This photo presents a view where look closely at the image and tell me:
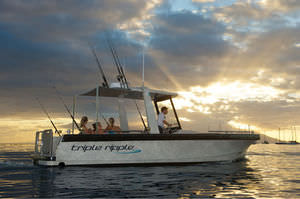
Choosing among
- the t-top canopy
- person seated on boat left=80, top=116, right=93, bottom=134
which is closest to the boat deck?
person seated on boat left=80, top=116, right=93, bottom=134

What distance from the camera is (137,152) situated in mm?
10258

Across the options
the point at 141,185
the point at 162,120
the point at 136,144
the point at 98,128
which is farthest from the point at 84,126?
the point at 141,185

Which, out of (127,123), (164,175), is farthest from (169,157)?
(127,123)

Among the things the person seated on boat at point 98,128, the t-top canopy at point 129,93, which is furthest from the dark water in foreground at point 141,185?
the t-top canopy at point 129,93

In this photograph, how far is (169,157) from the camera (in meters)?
10.6

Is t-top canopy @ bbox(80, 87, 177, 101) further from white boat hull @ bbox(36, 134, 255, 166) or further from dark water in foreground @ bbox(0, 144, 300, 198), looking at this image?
dark water in foreground @ bbox(0, 144, 300, 198)

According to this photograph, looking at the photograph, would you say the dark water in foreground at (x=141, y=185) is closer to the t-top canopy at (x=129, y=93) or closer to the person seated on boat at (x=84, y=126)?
the person seated on boat at (x=84, y=126)

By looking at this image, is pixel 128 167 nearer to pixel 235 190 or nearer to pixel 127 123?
pixel 127 123

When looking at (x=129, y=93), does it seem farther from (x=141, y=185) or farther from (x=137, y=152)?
(x=141, y=185)

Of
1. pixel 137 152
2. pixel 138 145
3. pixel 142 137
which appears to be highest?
pixel 142 137

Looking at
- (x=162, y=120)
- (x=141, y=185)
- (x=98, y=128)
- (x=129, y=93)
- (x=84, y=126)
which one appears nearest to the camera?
(x=141, y=185)

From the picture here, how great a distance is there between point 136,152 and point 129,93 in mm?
2625

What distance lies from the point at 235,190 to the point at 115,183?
289cm

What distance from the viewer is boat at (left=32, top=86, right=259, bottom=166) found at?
984 cm
